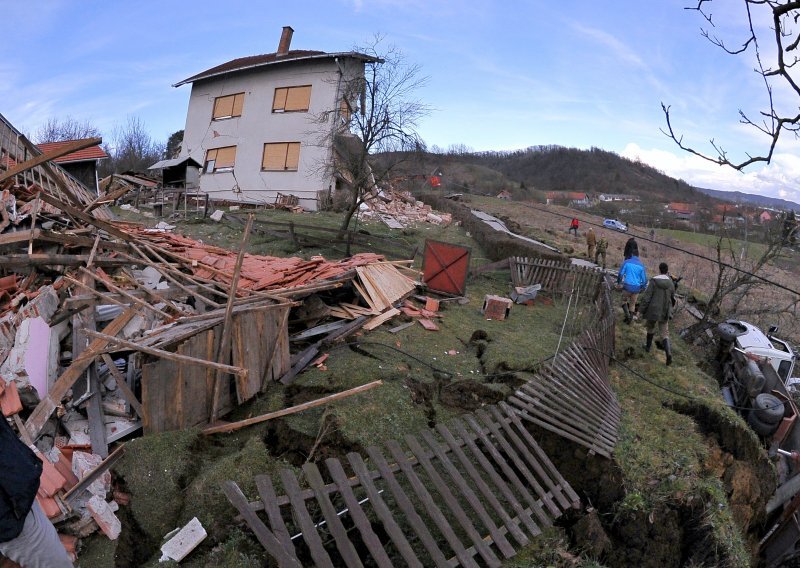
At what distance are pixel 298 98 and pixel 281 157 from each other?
10.2 feet

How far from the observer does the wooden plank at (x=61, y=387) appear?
458 centimetres

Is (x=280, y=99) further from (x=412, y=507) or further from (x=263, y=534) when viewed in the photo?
(x=263, y=534)

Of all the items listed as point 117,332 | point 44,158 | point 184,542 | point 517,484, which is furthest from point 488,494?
point 44,158

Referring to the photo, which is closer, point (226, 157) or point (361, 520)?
point (361, 520)

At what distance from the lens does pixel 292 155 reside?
25141 mm

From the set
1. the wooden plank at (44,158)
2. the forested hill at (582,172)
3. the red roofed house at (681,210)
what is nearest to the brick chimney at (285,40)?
the wooden plank at (44,158)

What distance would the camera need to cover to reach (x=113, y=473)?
171 inches

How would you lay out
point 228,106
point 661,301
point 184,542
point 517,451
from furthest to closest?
point 228,106 → point 661,301 → point 517,451 → point 184,542

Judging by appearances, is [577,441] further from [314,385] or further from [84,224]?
[84,224]

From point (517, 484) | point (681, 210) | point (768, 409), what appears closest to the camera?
point (517, 484)

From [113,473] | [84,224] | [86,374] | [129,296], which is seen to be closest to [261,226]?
[84,224]

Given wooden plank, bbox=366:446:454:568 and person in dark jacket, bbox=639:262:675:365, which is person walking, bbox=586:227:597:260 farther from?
wooden plank, bbox=366:446:454:568

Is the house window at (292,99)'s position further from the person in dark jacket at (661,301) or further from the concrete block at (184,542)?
the concrete block at (184,542)

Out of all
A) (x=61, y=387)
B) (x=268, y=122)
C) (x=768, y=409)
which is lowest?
(x=768, y=409)
